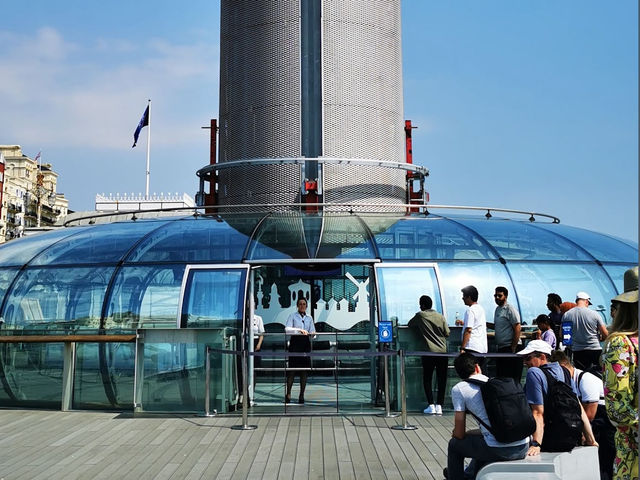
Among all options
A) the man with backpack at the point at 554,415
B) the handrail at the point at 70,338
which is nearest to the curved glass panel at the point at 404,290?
the handrail at the point at 70,338

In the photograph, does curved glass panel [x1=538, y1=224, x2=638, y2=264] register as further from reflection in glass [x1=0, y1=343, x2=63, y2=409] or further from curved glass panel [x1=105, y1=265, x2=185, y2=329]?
reflection in glass [x1=0, y1=343, x2=63, y2=409]

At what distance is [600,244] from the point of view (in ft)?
50.5

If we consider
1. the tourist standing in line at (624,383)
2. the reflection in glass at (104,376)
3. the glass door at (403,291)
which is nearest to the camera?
the tourist standing in line at (624,383)

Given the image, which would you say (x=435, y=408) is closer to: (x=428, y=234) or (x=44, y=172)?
(x=428, y=234)

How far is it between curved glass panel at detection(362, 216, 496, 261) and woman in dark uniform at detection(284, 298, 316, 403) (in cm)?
180

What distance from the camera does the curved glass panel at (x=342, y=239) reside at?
13.0m

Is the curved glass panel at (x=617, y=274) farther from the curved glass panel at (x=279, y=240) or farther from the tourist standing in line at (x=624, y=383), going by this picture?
the tourist standing in line at (x=624, y=383)

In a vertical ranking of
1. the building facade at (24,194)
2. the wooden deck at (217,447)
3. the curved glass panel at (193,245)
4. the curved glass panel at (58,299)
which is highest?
the building facade at (24,194)

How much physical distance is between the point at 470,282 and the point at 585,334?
2.86 meters

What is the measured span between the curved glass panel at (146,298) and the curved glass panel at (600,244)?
7671 millimetres

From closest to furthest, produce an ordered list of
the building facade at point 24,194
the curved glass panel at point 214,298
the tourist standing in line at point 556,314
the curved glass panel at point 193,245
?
the tourist standing in line at point 556,314
the curved glass panel at point 214,298
the curved glass panel at point 193,245
the building facade at point 24,194

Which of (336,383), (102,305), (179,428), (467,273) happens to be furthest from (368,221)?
(179,428)

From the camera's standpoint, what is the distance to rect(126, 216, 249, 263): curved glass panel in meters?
13.3

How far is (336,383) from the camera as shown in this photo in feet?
39.5
